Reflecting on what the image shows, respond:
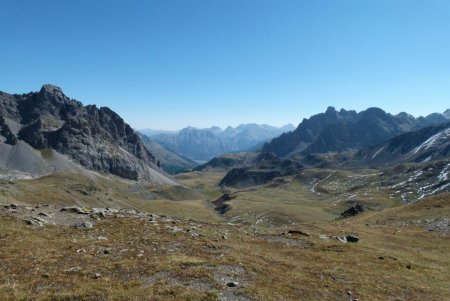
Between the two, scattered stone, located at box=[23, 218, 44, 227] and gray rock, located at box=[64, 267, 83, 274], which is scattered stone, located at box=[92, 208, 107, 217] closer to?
scattered stone, located at box=[23, 218, 44, 227]

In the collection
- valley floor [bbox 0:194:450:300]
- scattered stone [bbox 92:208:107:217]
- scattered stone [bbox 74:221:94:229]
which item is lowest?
valley floor [bbox 0:194:450:300]

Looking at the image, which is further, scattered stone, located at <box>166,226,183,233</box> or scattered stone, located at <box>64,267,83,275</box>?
scattered stone, located at <box>166,226,183,233</box>

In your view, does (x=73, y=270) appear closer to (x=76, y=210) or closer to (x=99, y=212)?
(x=99, y=212)

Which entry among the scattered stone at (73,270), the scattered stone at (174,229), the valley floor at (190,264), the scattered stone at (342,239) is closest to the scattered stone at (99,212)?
the valley floor at (190,264)

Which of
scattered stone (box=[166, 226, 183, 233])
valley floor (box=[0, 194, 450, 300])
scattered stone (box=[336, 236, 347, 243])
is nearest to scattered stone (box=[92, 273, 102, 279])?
valley floor (box=[0, 194, 450, 300])

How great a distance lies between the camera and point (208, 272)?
25.9 meters

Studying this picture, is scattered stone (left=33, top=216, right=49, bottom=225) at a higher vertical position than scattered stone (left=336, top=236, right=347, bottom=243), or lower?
higher

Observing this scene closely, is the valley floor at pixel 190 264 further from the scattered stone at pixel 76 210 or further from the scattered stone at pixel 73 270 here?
the scattered stone at pixel 76 210

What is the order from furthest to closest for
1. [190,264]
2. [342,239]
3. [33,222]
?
[342,239] < [33,222] < [190,264]

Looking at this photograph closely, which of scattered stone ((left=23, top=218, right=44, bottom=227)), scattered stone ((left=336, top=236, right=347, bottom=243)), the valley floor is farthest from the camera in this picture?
scattered stone ((left=336, top=236, right=347, bottom=243))

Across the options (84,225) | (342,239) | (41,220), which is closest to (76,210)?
(41,220)

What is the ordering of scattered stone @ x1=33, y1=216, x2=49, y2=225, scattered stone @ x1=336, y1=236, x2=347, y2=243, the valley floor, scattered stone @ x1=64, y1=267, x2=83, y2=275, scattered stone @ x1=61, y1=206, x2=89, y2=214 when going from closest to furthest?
the valley floor, scattered stone @ x1=64, y1=267, x2=83, y2=275, scattered stone @ x1=33, y1=216, x2=49, y2=225, scattered stone @ x1=61, y1=206, x2=89, y2=214, scattered stone @ x1=336, y1=236, x2=347, y2=243

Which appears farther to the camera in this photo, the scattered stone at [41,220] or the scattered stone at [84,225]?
the scattered stone at [41,220]

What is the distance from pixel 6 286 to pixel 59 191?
180 metres
